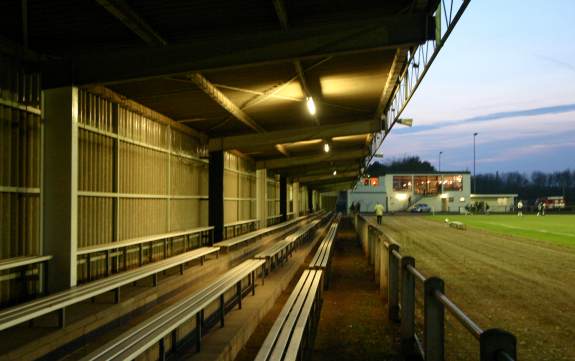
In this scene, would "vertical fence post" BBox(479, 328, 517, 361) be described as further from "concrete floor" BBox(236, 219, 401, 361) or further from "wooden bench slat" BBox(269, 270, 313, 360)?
"concrete floor" BBox(236, 219, 401, 361)

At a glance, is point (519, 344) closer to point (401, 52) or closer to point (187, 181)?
point (401, 52)

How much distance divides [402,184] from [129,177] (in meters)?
68.2

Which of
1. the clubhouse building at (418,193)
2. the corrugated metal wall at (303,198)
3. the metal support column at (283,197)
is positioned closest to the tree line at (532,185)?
the clubhouse building at (418,193)

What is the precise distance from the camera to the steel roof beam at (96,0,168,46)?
5.98 metres

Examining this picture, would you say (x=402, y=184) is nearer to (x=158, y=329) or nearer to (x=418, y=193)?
(x=418, y=193)

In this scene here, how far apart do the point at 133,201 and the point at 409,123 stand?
11.8m

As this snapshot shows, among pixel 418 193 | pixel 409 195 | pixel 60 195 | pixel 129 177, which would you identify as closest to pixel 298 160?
pixel 129 177

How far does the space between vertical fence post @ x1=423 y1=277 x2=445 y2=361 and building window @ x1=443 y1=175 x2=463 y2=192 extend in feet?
245

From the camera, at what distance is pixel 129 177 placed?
9969mm

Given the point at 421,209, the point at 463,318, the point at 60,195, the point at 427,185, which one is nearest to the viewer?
the point at 463,318

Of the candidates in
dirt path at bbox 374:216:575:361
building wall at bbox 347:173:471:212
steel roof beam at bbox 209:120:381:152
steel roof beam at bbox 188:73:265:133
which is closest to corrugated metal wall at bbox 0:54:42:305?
steel roof beam at bbox 188:73:265:133

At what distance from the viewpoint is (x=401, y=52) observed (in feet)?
30.7

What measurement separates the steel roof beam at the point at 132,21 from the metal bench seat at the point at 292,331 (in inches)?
161

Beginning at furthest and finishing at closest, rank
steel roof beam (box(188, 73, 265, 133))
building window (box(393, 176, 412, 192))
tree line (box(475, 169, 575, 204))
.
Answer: tree line (box(475, 169, 575, 204))
building window (box(393, 176, 412, 192))
steel roof beam (box(188, 73, 265, 133))
